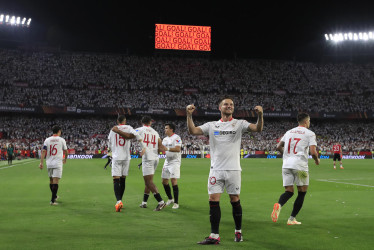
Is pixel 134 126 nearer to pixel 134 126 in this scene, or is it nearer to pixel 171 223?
pixel 134 126

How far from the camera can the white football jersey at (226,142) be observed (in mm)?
6879

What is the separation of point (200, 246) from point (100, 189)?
10122 mm

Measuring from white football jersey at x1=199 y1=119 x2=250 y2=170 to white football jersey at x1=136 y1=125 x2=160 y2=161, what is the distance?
163 inches

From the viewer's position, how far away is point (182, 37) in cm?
6594

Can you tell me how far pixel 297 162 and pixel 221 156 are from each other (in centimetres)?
263

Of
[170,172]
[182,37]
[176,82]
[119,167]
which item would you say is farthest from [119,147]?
[182,37]

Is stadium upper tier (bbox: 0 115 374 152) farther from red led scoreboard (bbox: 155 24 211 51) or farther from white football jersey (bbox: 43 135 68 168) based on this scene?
white football jersey (bbox: 43 135 68 168)

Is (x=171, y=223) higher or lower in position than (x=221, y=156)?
lower

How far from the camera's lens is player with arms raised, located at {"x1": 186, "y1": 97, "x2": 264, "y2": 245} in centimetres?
680

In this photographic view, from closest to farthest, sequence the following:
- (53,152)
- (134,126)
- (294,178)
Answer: (294,178), (53,152), (134,126)

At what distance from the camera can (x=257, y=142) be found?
58375 millimetres

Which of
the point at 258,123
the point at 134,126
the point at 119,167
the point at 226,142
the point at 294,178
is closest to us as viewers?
the point at 258,123

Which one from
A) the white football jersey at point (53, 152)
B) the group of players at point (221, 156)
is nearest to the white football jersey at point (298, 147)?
the group of players at point (221, 156)

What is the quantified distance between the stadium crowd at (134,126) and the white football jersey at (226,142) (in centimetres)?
4467
